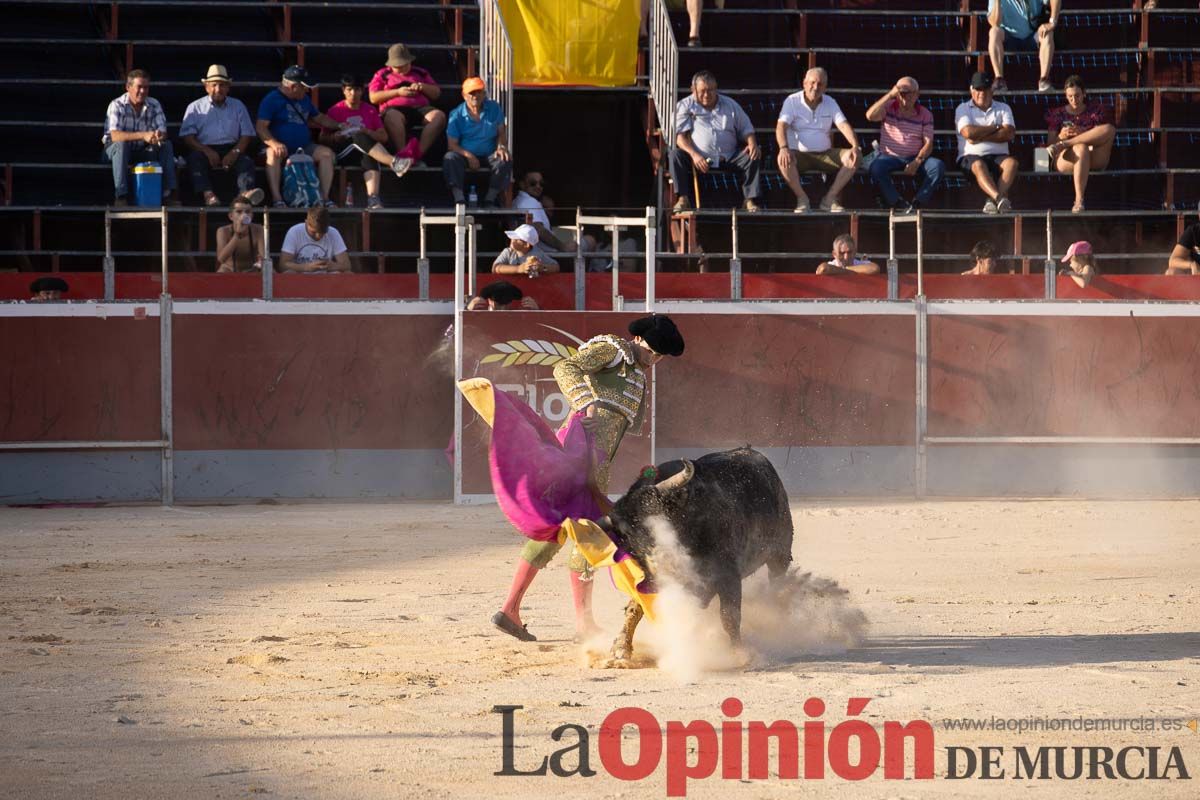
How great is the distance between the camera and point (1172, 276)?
1237cm

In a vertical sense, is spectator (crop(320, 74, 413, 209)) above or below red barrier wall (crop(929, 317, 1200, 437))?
above

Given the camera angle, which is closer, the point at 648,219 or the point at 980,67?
the point at 648,219

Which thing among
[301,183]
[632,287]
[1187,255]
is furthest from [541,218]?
[1187,255]

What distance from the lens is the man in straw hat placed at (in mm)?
6262

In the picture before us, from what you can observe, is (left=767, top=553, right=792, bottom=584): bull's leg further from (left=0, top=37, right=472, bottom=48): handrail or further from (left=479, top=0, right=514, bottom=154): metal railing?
(left=0, top=37, right=472, bottom=48): handrail

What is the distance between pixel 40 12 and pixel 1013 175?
8531 millimetres

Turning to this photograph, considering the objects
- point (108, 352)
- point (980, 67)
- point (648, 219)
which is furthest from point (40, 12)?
point (980, 67)

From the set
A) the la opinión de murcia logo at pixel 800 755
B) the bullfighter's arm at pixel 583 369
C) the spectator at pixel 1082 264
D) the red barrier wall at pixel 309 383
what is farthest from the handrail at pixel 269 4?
the la opinión de murcia logo at pixel 800 755

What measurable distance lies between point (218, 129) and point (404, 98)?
1494 mm

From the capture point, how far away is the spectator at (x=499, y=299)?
11.3m

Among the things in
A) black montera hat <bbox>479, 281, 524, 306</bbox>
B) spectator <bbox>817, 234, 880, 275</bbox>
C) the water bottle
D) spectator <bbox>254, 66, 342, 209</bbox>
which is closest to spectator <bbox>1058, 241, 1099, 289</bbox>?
spectator <bbox>817, 234, 880, 275</bbox>

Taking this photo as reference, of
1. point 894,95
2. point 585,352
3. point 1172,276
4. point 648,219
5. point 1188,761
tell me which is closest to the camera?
point 1188,761

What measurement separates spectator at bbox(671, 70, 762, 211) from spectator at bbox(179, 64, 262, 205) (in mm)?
3297

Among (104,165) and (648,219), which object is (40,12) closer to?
(104,165)
